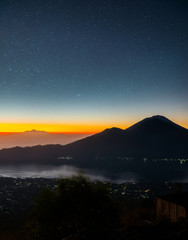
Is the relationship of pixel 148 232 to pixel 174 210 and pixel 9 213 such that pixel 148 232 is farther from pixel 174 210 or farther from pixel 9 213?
pixel 9 213

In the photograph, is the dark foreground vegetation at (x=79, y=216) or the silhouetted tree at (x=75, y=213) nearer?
the dark foreground vegetation at (x=79, y=216)

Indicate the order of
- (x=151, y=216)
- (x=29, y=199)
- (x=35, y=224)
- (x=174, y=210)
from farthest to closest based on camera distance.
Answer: (x=29, y=199) → (x=151, y=216) → (x=174, y=210) → (x=35, y=224)

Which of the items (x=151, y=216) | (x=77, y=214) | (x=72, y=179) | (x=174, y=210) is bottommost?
(x=151, y=216)

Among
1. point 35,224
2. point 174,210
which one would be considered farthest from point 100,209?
point 174,210

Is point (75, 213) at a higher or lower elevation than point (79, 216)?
higher

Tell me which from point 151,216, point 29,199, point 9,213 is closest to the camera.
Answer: point 151,216

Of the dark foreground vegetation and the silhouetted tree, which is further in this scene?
the silhouetted tree

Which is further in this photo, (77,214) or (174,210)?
(174,210)

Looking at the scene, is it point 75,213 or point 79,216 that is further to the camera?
point 75,213

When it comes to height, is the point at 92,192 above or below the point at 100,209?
above

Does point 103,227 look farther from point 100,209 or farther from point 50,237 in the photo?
point 50,237
